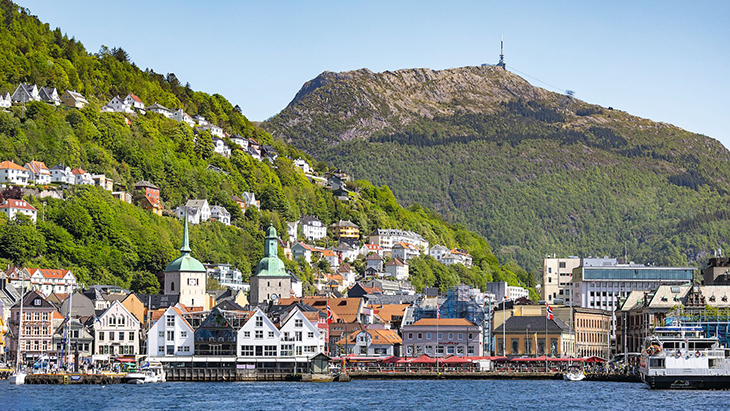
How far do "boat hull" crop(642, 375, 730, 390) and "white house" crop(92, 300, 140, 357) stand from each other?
176 ft

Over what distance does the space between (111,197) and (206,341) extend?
80.2m

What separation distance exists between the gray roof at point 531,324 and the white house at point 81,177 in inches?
3211

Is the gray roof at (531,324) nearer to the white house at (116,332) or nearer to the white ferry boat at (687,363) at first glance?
the white ferry boat at (687,363)

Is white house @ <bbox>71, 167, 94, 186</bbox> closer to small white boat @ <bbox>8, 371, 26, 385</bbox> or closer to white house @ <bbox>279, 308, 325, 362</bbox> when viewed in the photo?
white house @ <bbox>279, 308, 325, 362</bbox>

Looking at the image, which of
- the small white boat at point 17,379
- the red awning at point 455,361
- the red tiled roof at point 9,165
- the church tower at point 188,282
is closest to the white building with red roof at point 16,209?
the red tiled roof at point 9,165

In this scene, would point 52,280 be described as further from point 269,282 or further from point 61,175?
point 61,175

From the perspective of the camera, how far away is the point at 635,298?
15425cm

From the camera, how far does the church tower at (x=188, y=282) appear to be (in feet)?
523

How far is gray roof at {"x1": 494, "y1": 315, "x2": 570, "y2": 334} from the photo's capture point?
461 ft

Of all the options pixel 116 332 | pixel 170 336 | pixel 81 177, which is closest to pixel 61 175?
pixel 81 177

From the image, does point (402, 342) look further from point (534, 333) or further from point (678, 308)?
point (678, 308)

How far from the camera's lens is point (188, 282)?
→ 16075 centimetres

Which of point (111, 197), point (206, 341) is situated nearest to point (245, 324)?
point (206, 341)

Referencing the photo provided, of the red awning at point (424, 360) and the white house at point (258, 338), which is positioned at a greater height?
the white house at point (258, 338)
